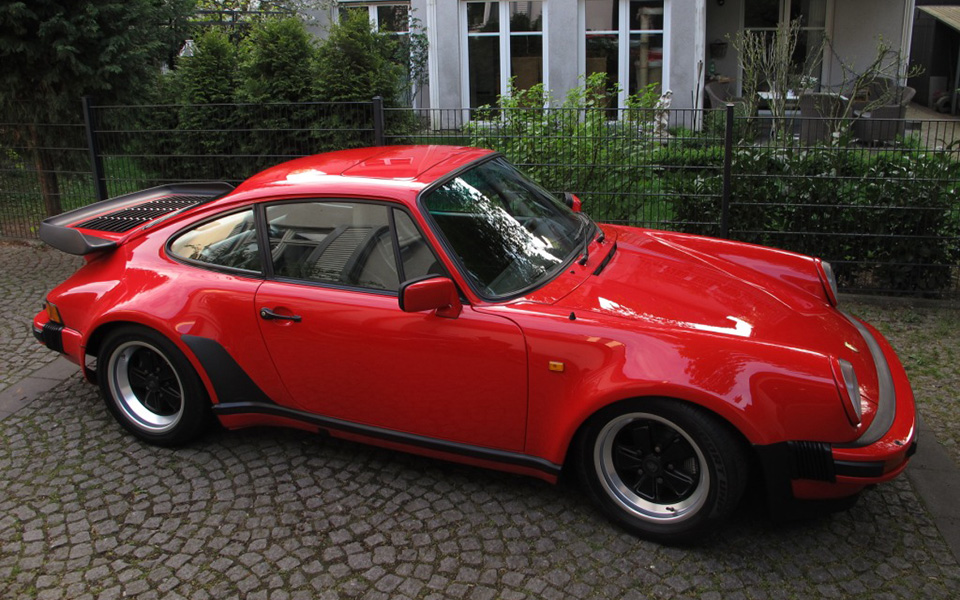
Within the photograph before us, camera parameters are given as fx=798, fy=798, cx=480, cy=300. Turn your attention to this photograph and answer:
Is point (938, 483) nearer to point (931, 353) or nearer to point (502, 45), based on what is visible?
point (931, 353)

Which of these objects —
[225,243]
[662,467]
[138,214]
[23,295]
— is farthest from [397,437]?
[23,295]

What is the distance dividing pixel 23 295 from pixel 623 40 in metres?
11.0

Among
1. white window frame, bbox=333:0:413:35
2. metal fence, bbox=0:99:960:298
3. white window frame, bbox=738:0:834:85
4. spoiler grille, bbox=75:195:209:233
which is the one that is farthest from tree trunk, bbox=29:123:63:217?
white window frame, bbox=738:0:834:85

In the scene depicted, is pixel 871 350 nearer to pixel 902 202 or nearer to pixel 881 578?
pixel 881 578

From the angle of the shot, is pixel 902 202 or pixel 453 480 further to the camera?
pixel 902 202

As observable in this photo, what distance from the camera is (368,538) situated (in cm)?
363

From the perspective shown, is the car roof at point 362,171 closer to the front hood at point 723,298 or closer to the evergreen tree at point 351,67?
the front hood at point 723,298

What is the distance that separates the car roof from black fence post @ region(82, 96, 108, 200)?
4501 millimetres

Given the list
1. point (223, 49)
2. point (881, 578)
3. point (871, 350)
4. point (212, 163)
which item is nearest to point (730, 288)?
point (871, 350)

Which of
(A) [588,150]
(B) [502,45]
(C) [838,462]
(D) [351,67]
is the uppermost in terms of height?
(B) [502,45]

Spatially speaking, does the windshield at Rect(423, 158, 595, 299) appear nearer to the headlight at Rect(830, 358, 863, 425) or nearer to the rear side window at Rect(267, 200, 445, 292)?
the rear side window at Rect(267, 200, 445, 292)

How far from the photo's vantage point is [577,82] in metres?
14.5

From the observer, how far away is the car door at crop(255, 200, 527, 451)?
142 inches

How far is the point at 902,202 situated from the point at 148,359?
5732 mm
